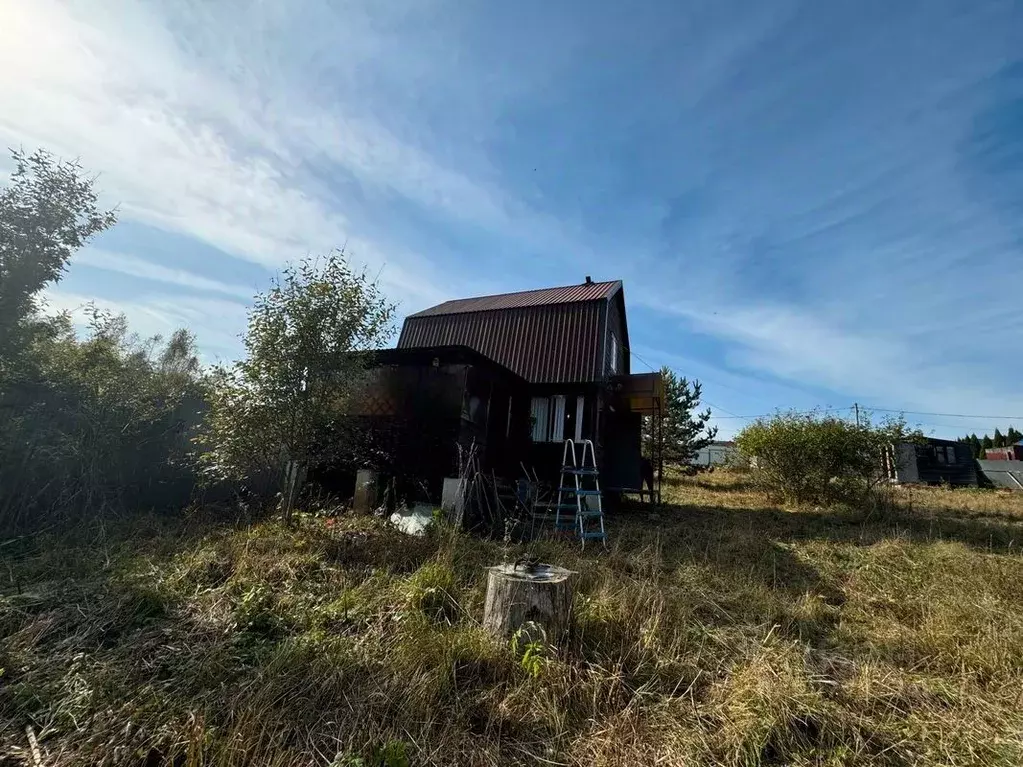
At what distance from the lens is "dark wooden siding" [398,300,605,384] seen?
513 inches

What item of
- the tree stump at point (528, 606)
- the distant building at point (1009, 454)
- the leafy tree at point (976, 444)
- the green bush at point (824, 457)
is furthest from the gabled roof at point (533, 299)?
the leafy tree at point (976, 444)

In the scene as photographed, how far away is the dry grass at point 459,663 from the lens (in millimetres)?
2602

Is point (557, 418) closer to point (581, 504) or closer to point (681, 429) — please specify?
point (581, 504)

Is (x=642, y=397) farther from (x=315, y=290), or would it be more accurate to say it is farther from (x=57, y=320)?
(x=57, y=320)

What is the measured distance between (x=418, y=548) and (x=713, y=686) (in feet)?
12.0

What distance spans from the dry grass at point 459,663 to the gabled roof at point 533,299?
9.51m

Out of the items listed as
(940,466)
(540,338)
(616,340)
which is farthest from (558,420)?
(940,466)

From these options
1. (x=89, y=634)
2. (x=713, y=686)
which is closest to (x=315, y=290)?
(x=89, y=634)

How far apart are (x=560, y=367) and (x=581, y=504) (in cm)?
397

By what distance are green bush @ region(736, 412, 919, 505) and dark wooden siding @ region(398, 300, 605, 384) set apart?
22.0 ft

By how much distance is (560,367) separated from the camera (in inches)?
517

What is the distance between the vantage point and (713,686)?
327cm

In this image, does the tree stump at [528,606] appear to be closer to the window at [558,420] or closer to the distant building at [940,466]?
the window at [558,420]

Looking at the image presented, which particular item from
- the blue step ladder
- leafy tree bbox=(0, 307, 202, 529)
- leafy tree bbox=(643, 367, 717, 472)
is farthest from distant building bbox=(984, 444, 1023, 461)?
leafy tree bbox=(0, 307, 202, 529)
